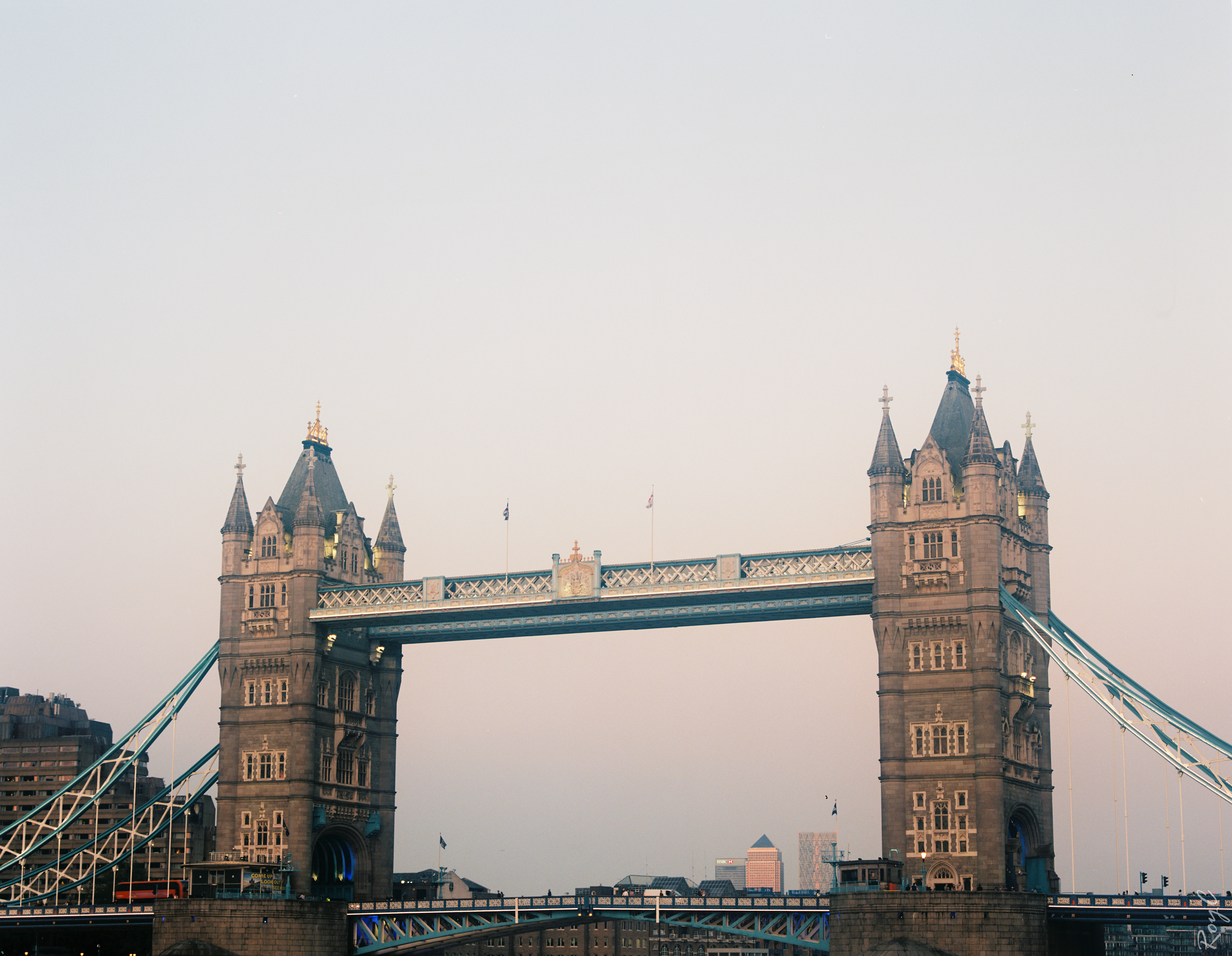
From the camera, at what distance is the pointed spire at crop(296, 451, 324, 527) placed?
120m

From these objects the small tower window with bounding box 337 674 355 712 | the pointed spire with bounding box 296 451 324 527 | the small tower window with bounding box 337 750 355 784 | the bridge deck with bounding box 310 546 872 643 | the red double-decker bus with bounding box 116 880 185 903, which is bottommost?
the red double-decker bus with bounding box 116 880 185 903

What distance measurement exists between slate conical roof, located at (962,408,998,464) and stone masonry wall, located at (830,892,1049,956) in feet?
82.0

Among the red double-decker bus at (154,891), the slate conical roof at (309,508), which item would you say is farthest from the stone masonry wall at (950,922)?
the red double-decker bus at (154,891)

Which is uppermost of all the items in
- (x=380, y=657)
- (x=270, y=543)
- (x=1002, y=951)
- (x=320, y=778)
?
(x=270, y=543)

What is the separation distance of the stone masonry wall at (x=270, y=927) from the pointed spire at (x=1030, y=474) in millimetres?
51182

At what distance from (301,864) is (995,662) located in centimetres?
4710

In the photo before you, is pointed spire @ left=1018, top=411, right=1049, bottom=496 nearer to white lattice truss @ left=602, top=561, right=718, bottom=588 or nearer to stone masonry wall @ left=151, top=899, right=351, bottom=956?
white lattice truss @ left=602, top=561, right=718, bottom=588

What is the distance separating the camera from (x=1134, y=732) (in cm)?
9362

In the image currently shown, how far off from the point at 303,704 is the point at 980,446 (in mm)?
47917

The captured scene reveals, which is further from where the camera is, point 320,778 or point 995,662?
point 320,778

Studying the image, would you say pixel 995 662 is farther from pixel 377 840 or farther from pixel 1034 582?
pixel 377 840

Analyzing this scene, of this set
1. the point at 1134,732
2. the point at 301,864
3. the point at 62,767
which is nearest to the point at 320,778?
the point at 301,864

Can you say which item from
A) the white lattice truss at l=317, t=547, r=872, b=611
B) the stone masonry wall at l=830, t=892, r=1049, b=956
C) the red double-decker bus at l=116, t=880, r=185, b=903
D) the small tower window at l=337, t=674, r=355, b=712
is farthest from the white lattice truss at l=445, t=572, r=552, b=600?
the stone masonry wall at l=830, t=892, r=1049, b=956

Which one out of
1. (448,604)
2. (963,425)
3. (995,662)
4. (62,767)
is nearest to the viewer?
(995,662)
